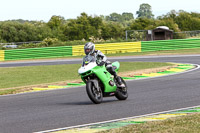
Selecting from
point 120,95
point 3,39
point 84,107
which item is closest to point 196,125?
point 84,107

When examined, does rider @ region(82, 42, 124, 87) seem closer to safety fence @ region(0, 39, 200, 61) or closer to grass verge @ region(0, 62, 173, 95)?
grass verge @ region(0, 62, 173, 95)

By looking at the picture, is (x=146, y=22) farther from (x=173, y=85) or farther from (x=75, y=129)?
(x=75, y=129)

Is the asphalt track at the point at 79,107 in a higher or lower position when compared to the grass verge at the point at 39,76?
higher

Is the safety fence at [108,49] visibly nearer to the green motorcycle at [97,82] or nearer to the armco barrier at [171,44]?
the armco barrier at [171,44]

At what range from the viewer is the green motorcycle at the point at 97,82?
10.6 m

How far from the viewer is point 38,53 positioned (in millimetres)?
43844

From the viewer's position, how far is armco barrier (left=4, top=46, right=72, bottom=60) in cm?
4322

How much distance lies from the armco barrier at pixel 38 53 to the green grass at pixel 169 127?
35.8 metres

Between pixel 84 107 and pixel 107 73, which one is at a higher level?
pixel 107 73

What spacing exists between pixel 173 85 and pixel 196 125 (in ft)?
25.4

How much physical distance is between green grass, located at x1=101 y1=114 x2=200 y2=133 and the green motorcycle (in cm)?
324

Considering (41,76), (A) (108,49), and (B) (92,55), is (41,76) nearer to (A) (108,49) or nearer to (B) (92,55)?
(B) (92,55)

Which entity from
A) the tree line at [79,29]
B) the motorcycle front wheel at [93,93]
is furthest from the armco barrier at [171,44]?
the tree line at [79,29]

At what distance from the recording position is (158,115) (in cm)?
865
